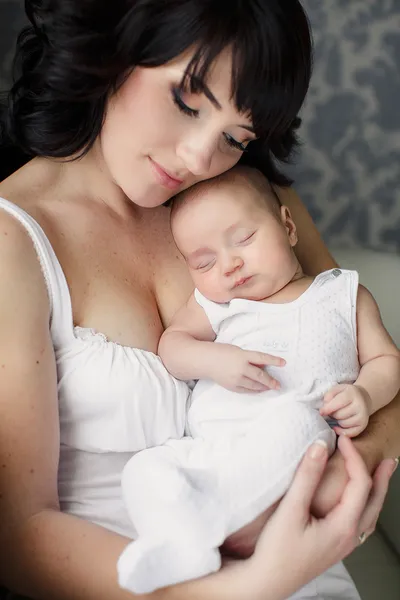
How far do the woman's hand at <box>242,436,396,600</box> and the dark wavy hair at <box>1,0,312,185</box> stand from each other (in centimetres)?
54

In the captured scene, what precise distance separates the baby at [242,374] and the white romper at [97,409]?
0.05 meters

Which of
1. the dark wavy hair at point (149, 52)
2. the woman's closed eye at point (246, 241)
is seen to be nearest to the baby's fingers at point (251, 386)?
the woman's closed eye at point (246, 241)

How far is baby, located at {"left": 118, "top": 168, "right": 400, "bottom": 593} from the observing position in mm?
930

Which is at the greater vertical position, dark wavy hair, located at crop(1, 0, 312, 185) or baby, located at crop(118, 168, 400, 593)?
dark wavy hair, located at crop(1, 0, 312, 185)

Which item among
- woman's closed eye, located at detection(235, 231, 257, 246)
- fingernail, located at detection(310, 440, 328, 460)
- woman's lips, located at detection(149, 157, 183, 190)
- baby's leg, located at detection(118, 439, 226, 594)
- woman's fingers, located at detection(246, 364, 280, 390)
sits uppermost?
woman's lips, located at detection(149, 157, 183, 190)

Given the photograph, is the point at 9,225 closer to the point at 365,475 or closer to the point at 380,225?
the point at 365,475

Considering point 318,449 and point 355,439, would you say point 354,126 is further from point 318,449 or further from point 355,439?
point 318,449

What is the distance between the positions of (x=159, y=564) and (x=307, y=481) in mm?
223

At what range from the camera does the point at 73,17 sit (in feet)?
3.63

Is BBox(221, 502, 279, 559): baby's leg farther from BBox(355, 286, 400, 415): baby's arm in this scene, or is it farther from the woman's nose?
the woman's nose

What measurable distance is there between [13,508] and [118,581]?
0.18 metres

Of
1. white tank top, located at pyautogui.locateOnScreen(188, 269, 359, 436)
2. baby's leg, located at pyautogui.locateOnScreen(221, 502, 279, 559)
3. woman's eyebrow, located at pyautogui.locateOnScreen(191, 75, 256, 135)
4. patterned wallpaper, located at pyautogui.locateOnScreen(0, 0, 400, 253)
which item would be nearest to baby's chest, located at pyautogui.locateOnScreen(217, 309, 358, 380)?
white tank top, located at pyautogui.locateOnScreen(188, 269, 359, 436)

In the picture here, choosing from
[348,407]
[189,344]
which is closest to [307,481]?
[348,407]

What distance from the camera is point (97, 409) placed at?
3.58 feet
